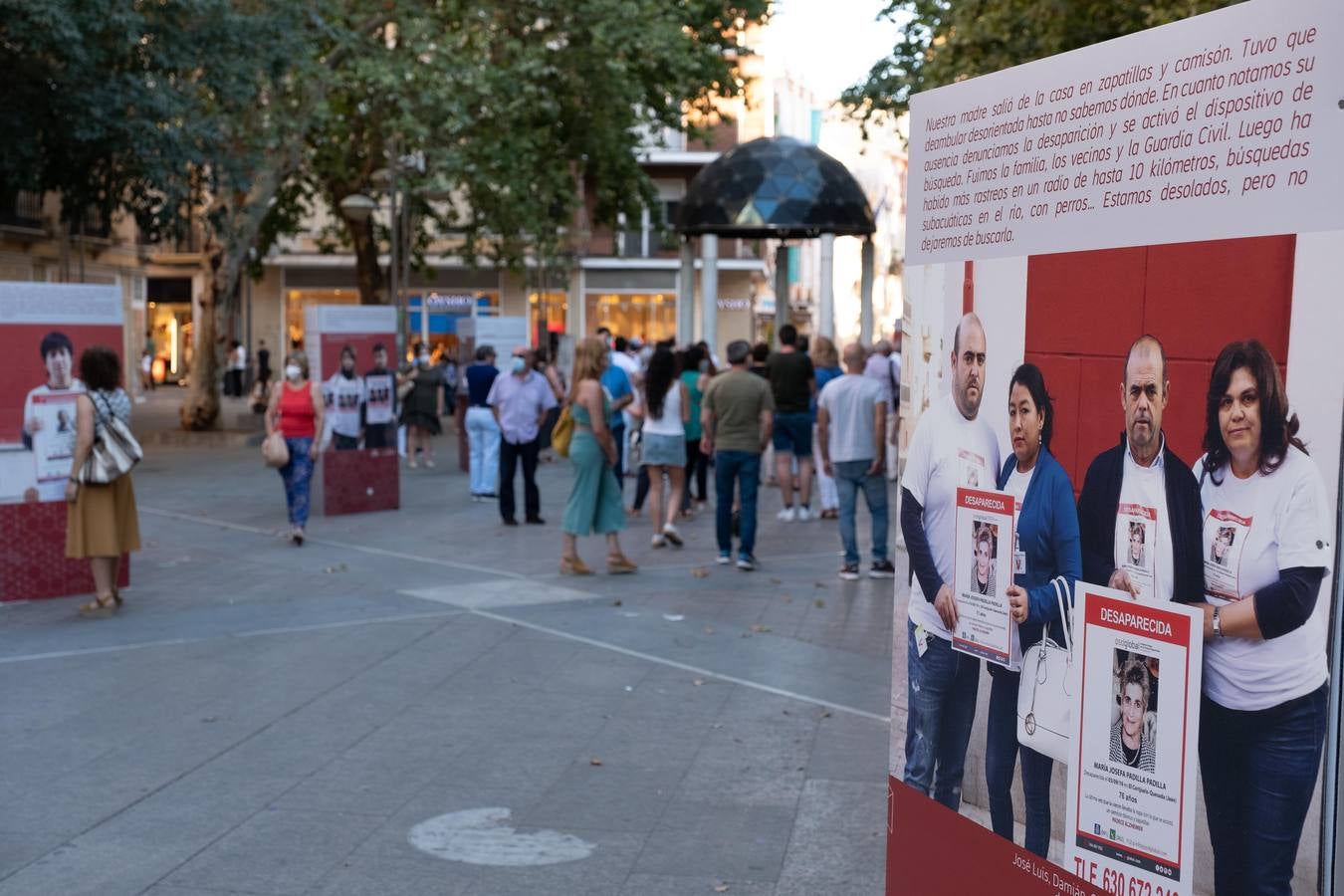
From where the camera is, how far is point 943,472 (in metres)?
3.51

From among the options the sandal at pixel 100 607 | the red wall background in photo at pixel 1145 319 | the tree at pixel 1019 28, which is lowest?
the sandal at pixel 100 607

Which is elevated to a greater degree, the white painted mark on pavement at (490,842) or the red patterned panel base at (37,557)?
the red patterned panel base at (37,557)

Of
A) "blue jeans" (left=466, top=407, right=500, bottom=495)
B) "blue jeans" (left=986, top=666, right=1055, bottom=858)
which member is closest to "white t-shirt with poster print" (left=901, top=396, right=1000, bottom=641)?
"blue jeans" (left=986, top=666, right=1055, bottom=858)

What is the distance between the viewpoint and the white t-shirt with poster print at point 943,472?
132 inches

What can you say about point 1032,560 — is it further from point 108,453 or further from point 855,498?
point 855,498

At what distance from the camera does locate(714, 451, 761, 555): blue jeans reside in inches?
496

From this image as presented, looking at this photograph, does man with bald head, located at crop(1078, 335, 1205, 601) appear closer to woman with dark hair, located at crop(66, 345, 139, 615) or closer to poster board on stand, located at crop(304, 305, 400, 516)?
woman with dark hair, located at crop(66, 345, 139, 615)

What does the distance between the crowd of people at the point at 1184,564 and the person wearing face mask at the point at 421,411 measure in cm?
1809

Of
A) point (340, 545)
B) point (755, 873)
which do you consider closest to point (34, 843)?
point (755, 873)

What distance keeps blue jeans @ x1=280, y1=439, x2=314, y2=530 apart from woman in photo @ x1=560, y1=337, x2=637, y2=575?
9.78 feet

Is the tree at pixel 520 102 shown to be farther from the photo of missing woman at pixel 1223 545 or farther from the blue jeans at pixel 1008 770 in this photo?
the photo of missing woman at pixel 1223 545

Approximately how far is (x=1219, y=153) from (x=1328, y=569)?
71 cm

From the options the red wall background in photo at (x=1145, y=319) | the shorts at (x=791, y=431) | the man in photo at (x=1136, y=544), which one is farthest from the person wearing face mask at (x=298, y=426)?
the man in photo at (x=1136, y=544)

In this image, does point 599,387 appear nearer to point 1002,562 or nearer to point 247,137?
point 1002,562
